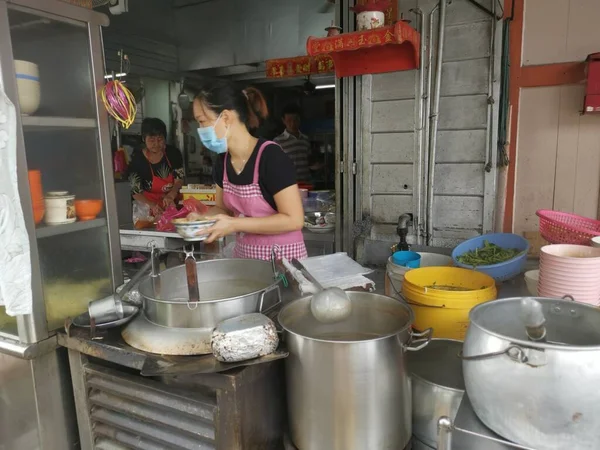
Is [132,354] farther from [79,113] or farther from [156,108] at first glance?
[156,108]

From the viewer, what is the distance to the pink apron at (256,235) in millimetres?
2066

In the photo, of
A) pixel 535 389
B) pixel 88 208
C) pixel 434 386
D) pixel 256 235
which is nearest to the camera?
pixel 535 389

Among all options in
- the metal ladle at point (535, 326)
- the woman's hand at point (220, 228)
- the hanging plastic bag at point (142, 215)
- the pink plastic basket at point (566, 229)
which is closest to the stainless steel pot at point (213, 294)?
the woman's hand at point (220, 228)

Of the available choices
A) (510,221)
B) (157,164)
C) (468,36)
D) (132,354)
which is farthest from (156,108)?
(132,354)

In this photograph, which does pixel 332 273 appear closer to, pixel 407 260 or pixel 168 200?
pixel 407 260

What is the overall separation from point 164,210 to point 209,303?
301cm

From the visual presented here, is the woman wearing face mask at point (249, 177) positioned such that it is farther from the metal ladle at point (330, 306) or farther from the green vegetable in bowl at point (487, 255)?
the green vegetable in bowl at point (487, 255)

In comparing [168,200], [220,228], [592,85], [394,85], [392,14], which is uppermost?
[392,14]

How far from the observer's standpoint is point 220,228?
63.9 inches

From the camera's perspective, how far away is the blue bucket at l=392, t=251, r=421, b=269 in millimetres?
2098

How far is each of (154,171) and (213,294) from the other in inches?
115

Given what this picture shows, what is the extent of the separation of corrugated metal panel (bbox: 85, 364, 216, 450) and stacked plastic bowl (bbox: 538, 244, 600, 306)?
1081 mm

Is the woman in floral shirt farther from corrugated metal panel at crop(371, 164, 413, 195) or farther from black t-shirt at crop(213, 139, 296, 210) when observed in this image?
black t-shirt at crop(213, 139, 296, 210)

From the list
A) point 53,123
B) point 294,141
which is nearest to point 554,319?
point 53,123
